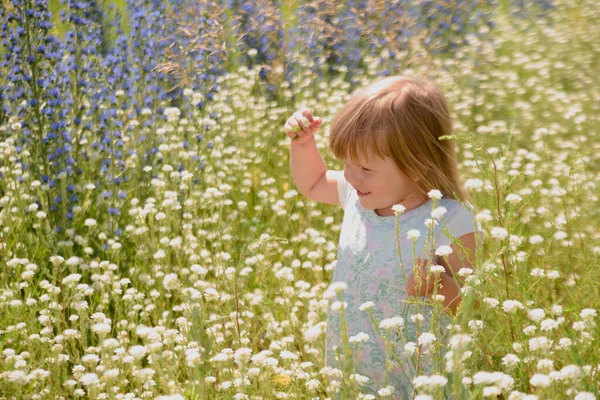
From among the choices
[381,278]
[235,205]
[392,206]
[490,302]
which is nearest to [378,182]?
[392,206]

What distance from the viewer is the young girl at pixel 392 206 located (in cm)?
198

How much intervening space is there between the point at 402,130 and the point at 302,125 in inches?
13.5

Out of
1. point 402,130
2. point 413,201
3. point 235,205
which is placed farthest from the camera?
point 235,205

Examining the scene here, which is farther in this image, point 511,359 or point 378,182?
point 378,182

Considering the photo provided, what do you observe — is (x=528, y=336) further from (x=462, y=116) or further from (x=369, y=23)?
(x=369, y=23)

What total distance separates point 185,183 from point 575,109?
215 cm

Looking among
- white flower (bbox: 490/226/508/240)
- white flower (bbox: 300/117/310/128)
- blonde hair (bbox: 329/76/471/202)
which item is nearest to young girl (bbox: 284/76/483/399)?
blonde hair (bbox: 329/76/471/202)

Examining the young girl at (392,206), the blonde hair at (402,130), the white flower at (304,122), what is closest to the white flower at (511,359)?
the young girl at (392,206)

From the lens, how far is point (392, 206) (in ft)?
6.68

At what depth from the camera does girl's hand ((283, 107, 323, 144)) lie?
7.27 ft

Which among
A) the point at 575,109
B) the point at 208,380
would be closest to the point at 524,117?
the point at 575,109

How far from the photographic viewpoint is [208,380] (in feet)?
6.36

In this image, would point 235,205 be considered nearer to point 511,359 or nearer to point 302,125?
point 302,125

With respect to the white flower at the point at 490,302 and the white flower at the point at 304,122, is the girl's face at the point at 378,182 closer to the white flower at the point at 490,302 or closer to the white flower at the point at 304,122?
the white flower at the point at 304,122
